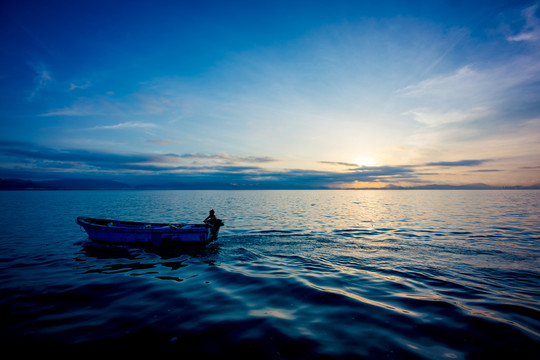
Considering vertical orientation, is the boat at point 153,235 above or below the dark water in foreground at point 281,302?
above

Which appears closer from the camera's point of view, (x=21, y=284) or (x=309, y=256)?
(x=21, y=284)

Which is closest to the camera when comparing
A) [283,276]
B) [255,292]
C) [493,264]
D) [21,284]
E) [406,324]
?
[406,324]

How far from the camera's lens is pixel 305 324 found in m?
8.38

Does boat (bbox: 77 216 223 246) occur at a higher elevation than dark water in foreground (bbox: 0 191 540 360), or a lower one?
higher

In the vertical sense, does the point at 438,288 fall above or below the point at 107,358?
below

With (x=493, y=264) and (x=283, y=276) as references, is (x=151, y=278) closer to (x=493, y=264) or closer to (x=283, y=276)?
(x=283, y=276)

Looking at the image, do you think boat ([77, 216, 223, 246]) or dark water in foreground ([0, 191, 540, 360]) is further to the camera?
boat ([77, 216, 223, 246])

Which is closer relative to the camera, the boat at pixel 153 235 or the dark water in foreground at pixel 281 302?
the dark water in foreground at pixel 281 302

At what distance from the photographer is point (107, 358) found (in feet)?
21.7

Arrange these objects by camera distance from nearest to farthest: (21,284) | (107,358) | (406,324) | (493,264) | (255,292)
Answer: (107,358) < (406,324) < (255,292) < (21,284) < (493,264)

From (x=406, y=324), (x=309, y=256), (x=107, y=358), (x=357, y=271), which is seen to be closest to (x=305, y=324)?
(x=406, y=324)

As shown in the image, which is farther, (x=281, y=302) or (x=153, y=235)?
(x=153, y=235)

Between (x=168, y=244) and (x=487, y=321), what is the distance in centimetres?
2051

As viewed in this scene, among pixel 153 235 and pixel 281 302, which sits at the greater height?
pixel 153 235
